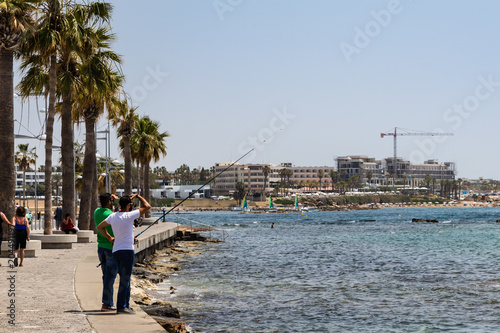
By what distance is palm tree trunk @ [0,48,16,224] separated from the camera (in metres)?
21.7

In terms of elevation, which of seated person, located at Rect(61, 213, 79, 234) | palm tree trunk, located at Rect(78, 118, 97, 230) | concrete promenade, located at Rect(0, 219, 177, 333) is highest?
palm tree trunk, located at Rect(78, 118, 97, 230)

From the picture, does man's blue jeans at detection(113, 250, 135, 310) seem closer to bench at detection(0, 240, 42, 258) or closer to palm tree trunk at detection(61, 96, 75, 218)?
bench at detection(0, 240, 42, 258)

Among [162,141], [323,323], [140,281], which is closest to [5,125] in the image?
[140,281]

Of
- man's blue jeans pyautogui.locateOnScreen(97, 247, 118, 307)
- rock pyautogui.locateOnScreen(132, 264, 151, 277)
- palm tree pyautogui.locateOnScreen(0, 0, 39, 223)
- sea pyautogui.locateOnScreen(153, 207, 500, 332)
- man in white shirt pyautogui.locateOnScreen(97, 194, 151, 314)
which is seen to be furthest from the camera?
rock pyautogui.locateOnScreen(132, 264, 151, 277)

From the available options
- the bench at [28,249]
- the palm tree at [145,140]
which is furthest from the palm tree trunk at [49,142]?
the palm tree at [145,140]

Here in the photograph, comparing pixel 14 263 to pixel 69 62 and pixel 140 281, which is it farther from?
pixel 69 62

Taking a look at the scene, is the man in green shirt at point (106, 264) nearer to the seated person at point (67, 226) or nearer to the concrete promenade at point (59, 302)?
the concrete promenade at point (59, 302)

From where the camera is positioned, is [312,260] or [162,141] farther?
[162,141]

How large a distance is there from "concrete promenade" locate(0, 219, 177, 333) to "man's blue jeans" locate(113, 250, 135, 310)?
0.91 feet

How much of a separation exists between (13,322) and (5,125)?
13.1 metres

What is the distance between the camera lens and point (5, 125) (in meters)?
22.0

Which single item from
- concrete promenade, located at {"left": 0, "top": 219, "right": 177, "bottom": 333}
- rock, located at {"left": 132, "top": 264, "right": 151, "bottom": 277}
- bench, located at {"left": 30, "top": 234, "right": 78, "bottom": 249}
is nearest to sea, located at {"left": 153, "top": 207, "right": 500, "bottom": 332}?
rock, located at {"left": 132, "top": 264, "right": 151, "bottom": 277}

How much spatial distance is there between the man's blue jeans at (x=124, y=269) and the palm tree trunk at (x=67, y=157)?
1932 cm

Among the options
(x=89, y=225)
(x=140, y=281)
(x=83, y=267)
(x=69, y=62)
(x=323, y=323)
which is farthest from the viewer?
(x=89, y=225)
